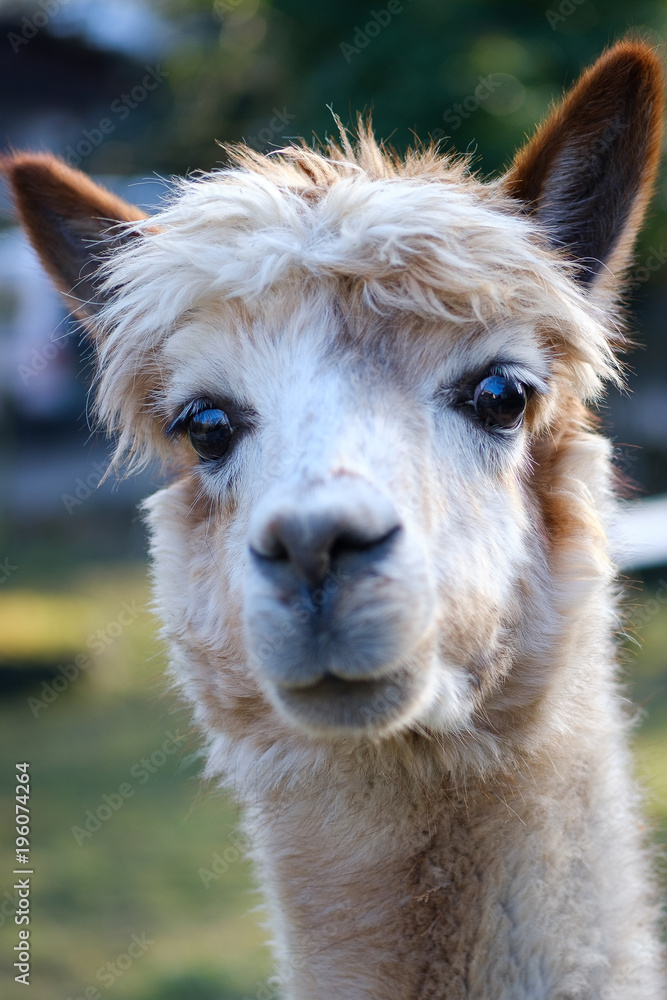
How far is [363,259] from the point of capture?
218cm

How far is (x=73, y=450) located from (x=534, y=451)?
14.1m

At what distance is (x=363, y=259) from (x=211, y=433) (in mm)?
613

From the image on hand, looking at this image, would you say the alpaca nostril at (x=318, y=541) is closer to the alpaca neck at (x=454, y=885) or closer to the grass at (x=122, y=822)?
the alpaca neck at (x=454, y=885)

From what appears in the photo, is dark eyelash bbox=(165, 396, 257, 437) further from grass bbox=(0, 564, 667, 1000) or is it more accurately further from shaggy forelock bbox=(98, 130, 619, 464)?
grass bbox=(0, 564, 667, 1000)

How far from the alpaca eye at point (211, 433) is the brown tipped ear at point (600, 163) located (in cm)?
102

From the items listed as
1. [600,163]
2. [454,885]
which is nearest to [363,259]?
[600,163]

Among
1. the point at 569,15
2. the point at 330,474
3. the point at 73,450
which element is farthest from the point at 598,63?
the point at 73,450

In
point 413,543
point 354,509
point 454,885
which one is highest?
point 354,509

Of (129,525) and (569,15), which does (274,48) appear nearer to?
(569,15)

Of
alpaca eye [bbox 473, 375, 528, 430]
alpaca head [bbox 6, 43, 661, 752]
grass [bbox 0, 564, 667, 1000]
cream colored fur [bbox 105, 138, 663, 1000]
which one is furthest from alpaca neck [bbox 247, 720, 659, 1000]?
alpaca eye [bbox 473, 375, 528, 430]

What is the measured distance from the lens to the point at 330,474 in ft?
5.71

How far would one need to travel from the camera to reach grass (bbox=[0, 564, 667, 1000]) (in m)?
4.48

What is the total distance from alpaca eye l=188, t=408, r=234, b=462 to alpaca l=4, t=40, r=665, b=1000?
0.5 inches

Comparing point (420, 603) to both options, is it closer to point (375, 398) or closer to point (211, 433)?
point (375, 398)
